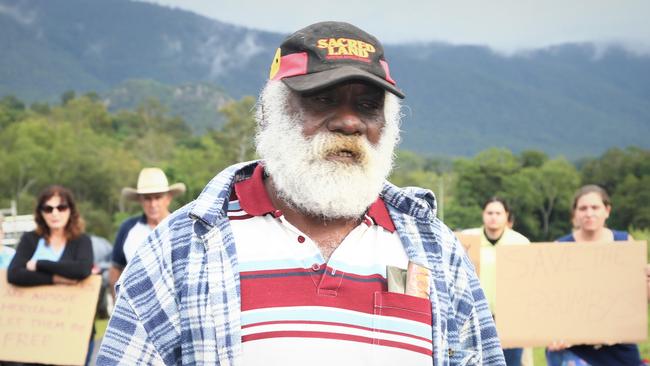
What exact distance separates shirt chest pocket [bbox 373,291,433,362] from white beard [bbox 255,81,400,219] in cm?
30

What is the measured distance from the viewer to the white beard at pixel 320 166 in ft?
8.00

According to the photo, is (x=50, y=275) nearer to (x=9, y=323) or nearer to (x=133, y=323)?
(x=9, y=323)

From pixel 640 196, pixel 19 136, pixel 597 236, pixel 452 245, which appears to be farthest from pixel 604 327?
pixel 19 136

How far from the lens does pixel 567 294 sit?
19.4 feet

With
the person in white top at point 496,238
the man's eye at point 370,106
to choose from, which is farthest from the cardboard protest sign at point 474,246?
the man's eye at point 370,106

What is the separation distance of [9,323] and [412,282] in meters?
4.89

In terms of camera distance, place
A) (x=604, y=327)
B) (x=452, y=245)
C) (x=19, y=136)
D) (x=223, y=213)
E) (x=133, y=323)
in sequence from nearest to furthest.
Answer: (x=133, y=323) → (x=223, y=213) → (x=452, y=245) → (x=604, y=327) → (x=19, y=136)

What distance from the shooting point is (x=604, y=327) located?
580cm

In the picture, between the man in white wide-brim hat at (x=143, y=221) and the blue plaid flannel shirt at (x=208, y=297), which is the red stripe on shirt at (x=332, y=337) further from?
the man in white wide-brim hat at (x=143, y=221)

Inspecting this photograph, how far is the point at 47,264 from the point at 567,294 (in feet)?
12.5

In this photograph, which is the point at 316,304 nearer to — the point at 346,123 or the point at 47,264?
the point at 346,123

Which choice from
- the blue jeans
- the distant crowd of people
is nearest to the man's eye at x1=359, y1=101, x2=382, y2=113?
the distant crowd of people

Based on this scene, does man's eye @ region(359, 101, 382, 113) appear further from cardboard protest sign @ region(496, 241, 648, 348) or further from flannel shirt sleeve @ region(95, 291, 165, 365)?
cardboard protest sign @ region(496, 241, 648, 348)

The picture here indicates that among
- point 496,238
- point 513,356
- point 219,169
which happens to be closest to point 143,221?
point 496,238
